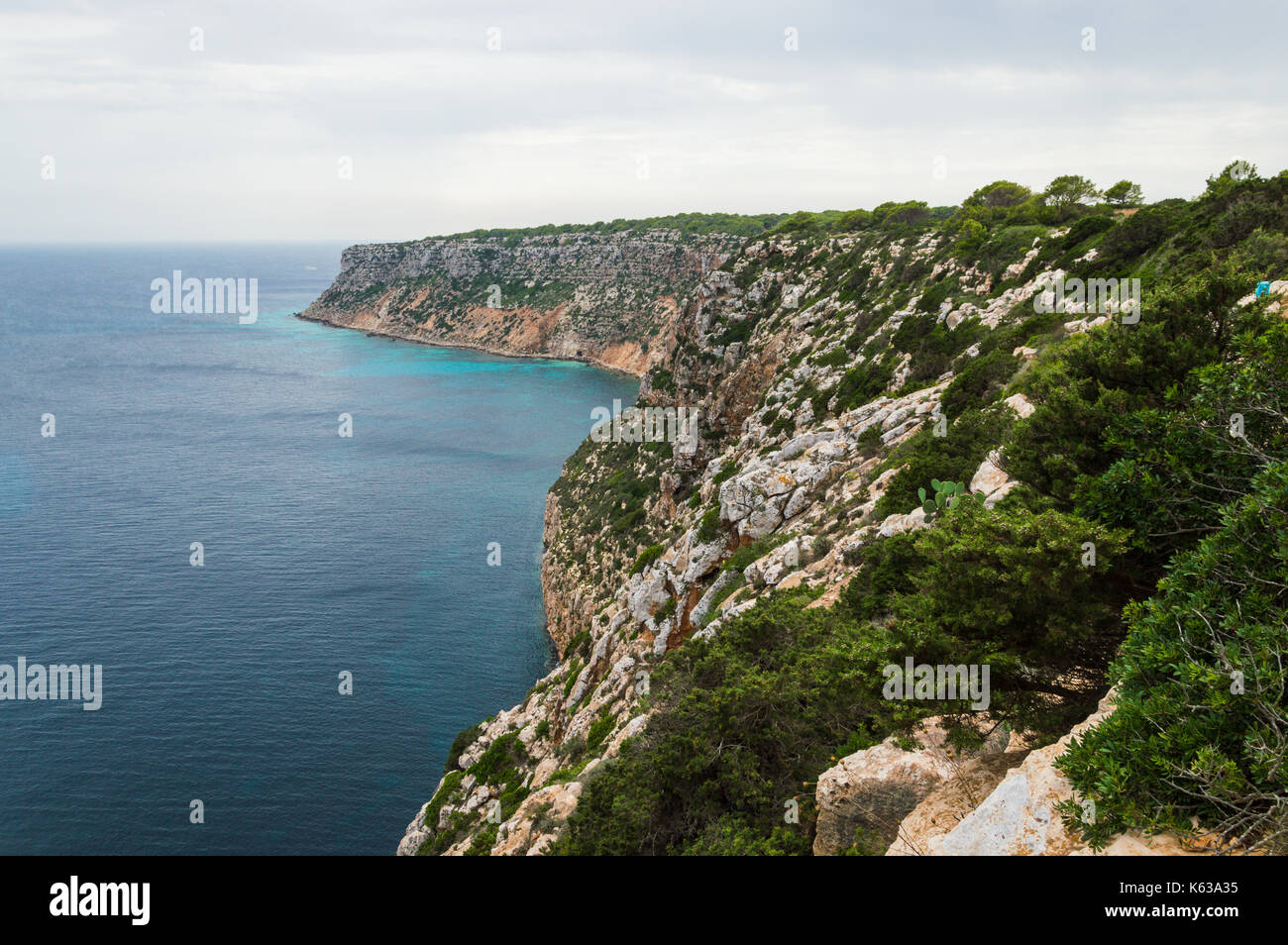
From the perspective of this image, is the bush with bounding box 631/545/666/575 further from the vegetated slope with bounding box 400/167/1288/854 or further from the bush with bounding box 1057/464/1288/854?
the bush with bounding box 1057/464/1288/854

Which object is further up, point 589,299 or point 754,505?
point 589,299
